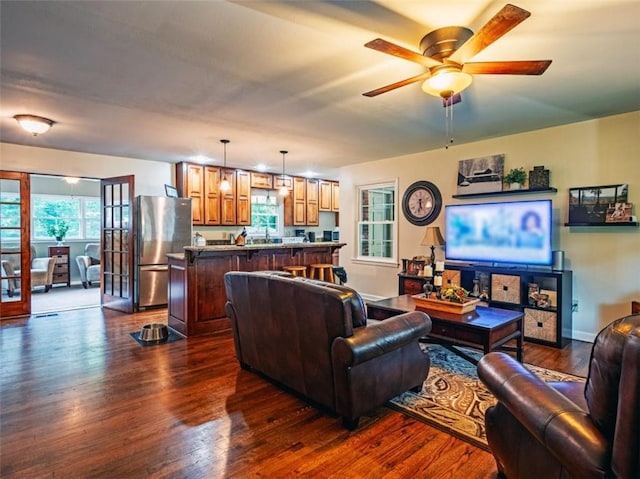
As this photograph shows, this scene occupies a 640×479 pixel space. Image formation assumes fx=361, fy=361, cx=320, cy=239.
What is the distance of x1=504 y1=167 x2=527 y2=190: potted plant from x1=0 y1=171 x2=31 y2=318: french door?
6.58 m

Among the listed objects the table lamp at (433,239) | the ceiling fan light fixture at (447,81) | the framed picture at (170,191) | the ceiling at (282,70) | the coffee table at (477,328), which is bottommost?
the coffee table at (477,328)

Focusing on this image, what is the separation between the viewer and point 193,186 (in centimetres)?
648

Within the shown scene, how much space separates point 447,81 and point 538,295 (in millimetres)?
2913

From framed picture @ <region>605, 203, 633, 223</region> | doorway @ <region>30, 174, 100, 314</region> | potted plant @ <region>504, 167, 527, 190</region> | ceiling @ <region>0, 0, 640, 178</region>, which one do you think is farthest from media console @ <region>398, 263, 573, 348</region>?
doorway @ <region>30, 174, 100, 314</region>

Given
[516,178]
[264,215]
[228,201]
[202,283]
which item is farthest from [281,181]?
[516,178]

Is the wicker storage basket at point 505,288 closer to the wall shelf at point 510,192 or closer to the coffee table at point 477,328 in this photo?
the coffee table at point 477,328

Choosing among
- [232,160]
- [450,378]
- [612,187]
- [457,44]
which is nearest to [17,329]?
[232,160]

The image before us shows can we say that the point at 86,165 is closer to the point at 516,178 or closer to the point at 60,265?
the point at 60,265

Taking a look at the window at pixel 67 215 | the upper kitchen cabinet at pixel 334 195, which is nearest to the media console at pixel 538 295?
the upper kitchen cabinet at pixel 334 195

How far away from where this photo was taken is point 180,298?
4.34 m

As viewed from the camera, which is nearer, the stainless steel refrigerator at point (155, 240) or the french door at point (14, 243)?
the french door at point (14, 243)

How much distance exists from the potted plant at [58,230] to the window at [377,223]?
6.72 m

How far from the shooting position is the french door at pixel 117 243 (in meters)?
5.59

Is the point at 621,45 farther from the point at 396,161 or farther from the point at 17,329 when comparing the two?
the point at 17,329
